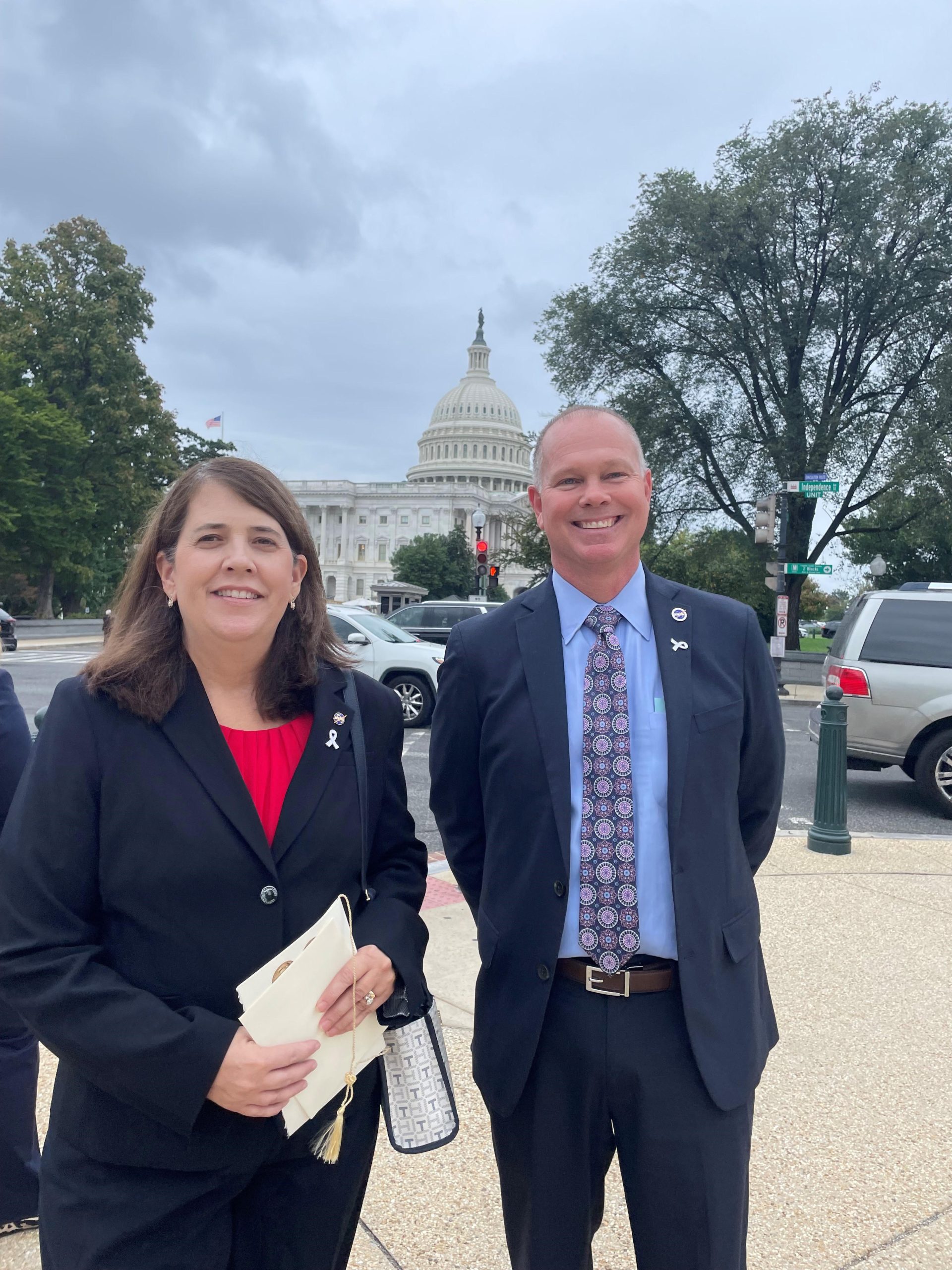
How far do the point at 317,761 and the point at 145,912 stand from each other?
45 centimetres

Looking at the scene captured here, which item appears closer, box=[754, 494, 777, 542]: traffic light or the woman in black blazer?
the woman in black blazer

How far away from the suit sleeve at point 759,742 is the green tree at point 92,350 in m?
42.4

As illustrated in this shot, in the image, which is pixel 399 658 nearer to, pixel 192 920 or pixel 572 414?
pixel 572 414

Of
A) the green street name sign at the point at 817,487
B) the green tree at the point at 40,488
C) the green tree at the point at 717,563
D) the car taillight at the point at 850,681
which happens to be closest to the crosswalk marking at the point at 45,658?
the green tree at the point at 40,488

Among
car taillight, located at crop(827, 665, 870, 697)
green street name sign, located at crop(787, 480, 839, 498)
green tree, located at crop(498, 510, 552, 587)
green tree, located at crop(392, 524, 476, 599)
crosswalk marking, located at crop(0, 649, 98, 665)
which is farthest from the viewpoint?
green tree, located at crop(392, 524, 476, 599)

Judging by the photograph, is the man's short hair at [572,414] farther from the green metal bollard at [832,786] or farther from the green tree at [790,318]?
the green tree at [790,318]

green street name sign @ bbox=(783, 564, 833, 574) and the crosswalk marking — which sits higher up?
green street name sign @ bbox=(783, 564, 833, 574)

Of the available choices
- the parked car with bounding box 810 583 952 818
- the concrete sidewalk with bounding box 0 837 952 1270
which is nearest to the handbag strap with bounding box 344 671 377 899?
the concrete sidewalk with bounding box 0 837 952 1270

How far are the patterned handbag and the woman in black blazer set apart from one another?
34mm

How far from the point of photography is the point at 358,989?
75.3 inches

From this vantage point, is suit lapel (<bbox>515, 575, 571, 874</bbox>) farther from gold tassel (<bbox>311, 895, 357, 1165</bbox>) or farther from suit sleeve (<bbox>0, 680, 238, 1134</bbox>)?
suit sleeve (<bbox>0, 680, 238, 1134</bbox>)

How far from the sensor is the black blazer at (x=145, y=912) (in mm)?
1754

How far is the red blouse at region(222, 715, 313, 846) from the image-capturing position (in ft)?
6.57

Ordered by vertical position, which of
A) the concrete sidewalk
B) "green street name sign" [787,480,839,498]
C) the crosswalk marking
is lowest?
the concrete sidewalk
